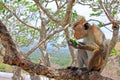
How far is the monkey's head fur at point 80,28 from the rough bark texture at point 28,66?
0.98m

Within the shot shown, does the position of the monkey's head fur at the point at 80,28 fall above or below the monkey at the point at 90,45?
above

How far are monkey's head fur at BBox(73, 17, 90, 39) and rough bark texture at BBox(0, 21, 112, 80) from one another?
98cm

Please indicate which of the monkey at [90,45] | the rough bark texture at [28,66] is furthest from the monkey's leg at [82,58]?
the rough bark texture at [28,66]

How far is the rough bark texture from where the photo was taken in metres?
2.27

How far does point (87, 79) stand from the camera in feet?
7.86

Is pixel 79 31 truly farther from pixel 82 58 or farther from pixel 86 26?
pixel 82 58

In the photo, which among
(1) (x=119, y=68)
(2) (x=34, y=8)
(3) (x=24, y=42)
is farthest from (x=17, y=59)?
(1) (x=119, y=68)

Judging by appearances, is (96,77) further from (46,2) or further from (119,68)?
(119,68)

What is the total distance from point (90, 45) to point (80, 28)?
0.89 ft

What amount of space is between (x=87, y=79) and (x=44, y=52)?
2.61 m

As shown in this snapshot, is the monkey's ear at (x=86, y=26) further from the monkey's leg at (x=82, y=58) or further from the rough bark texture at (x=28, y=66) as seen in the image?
the rough bark texture at (x=28, y=66)

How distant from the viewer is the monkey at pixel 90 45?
3.15 meters

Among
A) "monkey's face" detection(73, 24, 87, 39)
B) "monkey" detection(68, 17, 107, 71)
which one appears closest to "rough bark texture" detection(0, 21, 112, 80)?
"monkey" detection(68, 17, 107, 71)

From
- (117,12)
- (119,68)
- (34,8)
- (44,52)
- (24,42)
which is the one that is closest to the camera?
(117,12)
